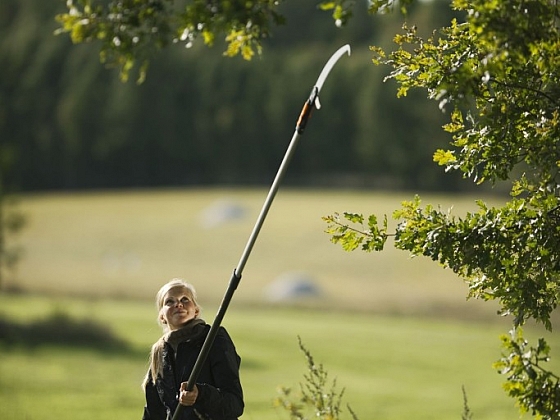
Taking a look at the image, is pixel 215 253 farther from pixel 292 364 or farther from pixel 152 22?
pixel 152 22

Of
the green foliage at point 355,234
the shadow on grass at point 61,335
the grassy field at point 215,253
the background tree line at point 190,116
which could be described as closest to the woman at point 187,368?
the green foliage at point 355,234

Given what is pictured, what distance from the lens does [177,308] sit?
4828 mm

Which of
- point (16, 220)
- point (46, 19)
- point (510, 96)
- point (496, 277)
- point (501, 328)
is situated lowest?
point (501, 328)

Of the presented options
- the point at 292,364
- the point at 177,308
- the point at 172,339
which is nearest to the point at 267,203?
the point at 177,308

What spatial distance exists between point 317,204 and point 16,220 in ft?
74.4

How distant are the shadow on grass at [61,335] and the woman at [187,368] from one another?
26.0 meters

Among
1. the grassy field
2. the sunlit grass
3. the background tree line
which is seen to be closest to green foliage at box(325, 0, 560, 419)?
the sunlit grass

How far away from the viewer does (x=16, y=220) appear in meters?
30.8

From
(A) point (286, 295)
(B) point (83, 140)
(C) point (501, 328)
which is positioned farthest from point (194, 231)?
(C) point (501, 328)

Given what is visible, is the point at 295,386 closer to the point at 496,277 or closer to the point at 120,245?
the point at 496,277

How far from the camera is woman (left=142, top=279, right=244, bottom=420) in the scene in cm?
466

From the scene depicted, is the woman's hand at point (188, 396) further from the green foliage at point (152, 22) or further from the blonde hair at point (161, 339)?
the green foliage at point (152, 22)

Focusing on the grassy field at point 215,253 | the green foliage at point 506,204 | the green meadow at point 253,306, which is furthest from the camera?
the grassy field at point 215,253

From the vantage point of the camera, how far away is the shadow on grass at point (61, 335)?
101 ft
